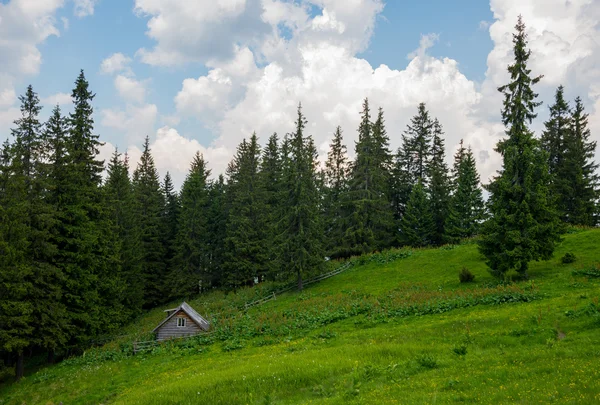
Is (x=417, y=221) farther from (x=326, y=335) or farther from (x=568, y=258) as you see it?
(x=326, y=335)

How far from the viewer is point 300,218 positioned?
43.3 meters

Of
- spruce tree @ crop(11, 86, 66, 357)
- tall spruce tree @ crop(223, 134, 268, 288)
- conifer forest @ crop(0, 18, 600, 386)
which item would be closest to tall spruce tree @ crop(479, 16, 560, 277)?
conifer forest @ crop(0, 18, 600, 386)

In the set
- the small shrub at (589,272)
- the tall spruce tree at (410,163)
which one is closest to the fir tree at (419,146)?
the tall spruce tree at (410,163)

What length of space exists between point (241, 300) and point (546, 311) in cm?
3124

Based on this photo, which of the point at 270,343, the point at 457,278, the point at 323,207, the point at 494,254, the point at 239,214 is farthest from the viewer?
the point at 323,207

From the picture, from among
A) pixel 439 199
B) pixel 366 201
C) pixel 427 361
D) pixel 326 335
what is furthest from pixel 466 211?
pixel 427 361

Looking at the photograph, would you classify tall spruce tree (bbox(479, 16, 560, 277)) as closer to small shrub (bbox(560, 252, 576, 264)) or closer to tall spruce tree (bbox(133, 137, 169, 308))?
small shrub (bbox(560, 252, 576, 264))

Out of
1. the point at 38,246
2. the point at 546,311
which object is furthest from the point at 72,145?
the point at 546,311

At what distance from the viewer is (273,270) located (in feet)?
142

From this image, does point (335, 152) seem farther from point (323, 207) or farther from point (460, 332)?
point (460, 332)

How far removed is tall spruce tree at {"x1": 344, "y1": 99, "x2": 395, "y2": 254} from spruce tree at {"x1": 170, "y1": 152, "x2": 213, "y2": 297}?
2147 cm

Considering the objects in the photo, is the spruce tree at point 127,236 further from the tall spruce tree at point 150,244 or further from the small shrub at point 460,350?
the small shrub at point 460,350

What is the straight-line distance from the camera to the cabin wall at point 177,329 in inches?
1321

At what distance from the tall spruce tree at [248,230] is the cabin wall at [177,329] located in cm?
1821
